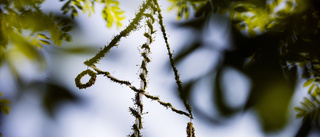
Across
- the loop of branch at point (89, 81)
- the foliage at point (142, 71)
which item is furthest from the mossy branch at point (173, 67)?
the loop of branch at point (89, 81)

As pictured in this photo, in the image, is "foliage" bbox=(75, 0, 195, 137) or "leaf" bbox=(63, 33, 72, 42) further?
"leaf" bbox=(63, 33, 72, 42)

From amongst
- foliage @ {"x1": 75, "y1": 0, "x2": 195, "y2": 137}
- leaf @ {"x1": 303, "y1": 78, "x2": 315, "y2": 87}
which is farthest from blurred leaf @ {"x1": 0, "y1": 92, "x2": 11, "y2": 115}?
leaf @ {"x1": 303, "y1": 78, "x2": 315, "y2": 87}

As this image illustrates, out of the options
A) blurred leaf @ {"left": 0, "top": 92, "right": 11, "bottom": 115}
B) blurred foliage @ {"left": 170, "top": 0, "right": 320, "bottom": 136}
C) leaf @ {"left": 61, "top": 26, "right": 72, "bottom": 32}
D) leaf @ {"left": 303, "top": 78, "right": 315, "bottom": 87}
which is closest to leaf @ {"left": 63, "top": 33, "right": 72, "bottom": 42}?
leaf @ {"left": 61, "top": 26, "right": 72, "bottom": 32}

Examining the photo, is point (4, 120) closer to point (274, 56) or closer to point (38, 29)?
point (38, 29)

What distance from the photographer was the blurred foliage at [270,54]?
3.12 ft

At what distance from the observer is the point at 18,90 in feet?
3.06

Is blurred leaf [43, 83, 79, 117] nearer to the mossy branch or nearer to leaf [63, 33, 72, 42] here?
leaf [63, 33, 72, 42]

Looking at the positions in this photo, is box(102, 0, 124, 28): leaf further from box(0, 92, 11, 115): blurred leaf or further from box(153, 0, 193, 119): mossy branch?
box(0, 92, 11, 115): blurred leaf

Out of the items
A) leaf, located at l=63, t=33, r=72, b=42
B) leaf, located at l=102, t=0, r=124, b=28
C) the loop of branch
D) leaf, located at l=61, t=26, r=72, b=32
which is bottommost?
the loop of branch

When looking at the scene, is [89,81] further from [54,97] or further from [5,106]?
[5,106]

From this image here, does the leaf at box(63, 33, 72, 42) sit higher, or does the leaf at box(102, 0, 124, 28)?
the leaf at box(102, 0, 124, 28)

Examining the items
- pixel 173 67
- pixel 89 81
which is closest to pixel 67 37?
pixel 89 81

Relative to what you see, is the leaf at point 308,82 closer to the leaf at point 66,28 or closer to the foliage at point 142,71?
the foliage at point 142,71

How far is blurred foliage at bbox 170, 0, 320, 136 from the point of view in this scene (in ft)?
3.12
